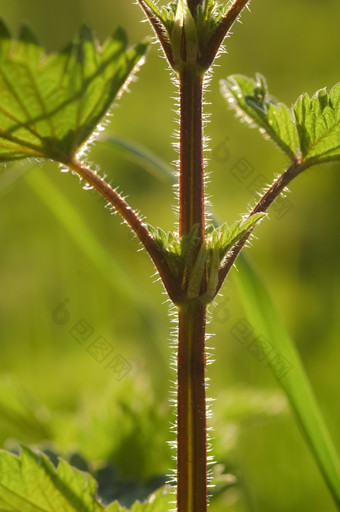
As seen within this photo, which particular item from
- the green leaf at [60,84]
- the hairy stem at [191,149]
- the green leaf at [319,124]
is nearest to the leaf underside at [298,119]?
the green leaf at [319,124]

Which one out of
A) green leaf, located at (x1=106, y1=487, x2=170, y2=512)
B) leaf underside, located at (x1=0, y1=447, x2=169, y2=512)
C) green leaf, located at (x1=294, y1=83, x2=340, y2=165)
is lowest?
green leaf, located at (x1=106, y1=487, x2=170, y2=512)

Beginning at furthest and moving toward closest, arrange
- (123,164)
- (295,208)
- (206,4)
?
(123,164) < (295,208) < (206,4)

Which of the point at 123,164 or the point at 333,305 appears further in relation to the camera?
the point at 123,164

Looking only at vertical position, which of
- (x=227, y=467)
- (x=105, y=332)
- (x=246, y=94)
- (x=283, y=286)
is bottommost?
(x=227, y=467)

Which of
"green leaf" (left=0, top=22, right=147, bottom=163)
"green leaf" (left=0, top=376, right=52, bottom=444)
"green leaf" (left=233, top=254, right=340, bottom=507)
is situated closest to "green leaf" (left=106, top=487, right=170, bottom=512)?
"green leaf" (left=233, top=254, right=340, bottom=507)

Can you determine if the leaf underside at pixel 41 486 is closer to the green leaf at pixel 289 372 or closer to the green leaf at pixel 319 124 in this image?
the green leaf at pixel 289 372

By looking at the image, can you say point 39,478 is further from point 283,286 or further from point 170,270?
point 283,286

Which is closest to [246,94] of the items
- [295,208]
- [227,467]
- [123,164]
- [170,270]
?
[170,270]

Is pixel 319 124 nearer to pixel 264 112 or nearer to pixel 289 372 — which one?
pixel 264 112

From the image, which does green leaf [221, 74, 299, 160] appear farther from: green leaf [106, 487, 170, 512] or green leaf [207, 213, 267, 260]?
green leaf [106, 487, 170, 512]
